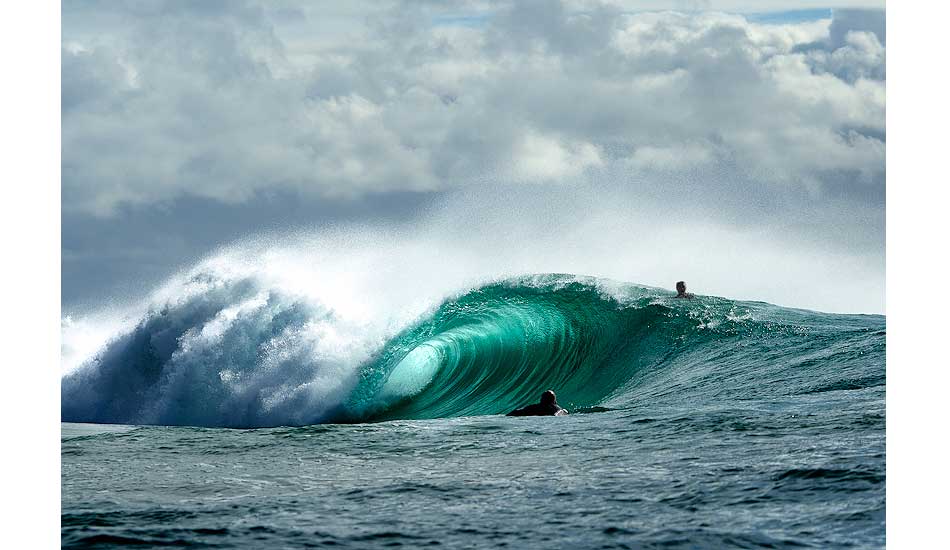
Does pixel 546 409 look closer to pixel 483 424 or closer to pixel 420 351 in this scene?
pixel 483 424

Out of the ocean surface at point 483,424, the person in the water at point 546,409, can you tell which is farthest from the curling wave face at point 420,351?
the person in the water at point 546,409

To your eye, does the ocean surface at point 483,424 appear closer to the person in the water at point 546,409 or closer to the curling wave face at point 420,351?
the curling wave face at point 420,351

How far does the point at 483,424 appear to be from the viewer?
962 cm

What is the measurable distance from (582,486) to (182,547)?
270 centimetres

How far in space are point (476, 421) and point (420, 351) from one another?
22.7 ft

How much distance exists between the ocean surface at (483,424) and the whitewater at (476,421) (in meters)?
0.03

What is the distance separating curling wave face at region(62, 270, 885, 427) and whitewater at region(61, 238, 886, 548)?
41 mm

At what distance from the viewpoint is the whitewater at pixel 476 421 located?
5883 millimetres

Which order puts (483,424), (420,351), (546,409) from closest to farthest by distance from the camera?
(483,424)
(546,409)
(420,351)

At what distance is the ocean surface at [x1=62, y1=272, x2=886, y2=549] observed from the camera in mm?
5855

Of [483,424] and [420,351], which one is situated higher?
[420,351]

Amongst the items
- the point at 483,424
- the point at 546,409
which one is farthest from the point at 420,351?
the point at 483,424

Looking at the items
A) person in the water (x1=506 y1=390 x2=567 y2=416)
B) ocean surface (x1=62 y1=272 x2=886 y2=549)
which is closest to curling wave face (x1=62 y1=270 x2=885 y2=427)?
ocean surface (x1=62 y1=272 x2=886 y2=549)
